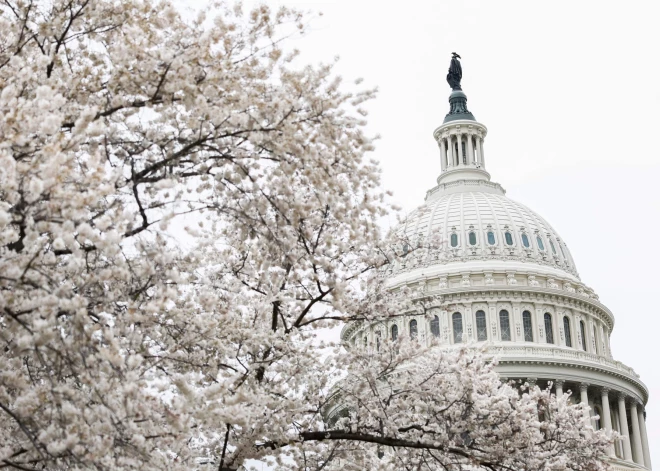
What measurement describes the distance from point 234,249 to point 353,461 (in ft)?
14.9

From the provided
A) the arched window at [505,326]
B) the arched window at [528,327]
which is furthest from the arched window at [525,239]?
the arched window at [505,326]

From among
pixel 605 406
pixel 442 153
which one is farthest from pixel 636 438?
pixel 442 153

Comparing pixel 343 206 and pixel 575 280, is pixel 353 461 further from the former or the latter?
pixel 575 280

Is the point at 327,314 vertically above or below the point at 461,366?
above

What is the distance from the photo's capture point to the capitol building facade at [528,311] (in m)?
79.2

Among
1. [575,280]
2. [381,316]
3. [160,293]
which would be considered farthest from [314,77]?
[575,280]

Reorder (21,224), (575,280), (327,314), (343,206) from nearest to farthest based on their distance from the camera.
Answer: (21,224) → (343,206) → (327,314) → (575,280)

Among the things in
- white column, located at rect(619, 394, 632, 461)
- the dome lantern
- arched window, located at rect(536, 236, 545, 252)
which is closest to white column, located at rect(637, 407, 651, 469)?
white column, located at rect(619, 394, 632, 461)

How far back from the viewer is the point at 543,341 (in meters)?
82.3

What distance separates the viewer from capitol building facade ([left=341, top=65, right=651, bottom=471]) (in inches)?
3120

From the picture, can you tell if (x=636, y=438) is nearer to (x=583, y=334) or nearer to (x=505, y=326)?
(x=583, y=334)

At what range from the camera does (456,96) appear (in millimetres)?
113875

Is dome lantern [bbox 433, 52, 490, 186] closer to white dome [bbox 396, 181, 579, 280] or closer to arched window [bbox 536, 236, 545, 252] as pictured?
white dome [bbox 396, 181, 579, 280]

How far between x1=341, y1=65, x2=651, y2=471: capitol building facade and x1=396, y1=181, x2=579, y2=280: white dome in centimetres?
12
